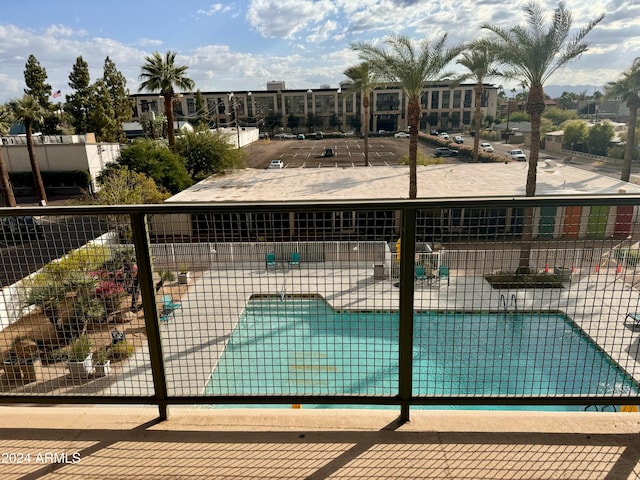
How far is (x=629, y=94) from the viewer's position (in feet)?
110

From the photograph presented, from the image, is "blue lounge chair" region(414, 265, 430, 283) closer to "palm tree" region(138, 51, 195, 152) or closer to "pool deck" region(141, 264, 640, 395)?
"pool deck" region(141, 264, 640, 395)

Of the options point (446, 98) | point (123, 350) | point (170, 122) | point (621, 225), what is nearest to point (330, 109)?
point (446, 98)

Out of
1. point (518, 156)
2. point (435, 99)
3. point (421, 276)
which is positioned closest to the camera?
point (421, 276)

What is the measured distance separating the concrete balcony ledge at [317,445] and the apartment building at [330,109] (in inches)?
3935

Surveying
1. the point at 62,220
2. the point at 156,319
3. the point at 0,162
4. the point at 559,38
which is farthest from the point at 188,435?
the point at 0,162

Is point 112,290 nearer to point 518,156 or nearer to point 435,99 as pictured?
point 518,156

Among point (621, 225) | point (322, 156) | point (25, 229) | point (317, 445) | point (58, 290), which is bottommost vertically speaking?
point (322, 156)

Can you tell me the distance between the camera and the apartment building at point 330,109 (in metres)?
100

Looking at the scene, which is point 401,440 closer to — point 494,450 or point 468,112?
point 494,450

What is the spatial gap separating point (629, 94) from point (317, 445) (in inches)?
1589

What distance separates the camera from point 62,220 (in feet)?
11.0

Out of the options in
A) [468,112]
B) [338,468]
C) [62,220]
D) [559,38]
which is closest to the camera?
[338,468]

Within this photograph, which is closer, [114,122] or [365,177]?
[365,177]

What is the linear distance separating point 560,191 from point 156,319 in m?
23.8
